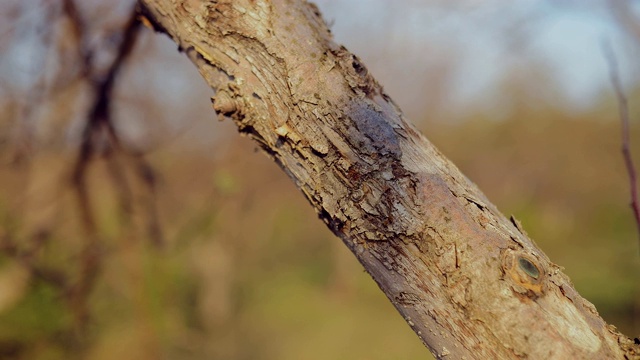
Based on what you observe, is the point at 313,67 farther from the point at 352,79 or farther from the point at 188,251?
the point at 188,251

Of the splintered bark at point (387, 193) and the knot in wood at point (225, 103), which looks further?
the knot in wood at point (225, 103)

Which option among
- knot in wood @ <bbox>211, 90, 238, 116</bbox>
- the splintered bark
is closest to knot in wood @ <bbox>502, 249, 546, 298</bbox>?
the splintered bark

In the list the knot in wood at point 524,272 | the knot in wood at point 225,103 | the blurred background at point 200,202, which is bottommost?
the knot in wood at point 524,272

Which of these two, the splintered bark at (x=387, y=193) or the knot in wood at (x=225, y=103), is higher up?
the knot in wood at (x=225, y=103)

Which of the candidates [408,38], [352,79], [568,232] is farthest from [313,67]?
[568,232]

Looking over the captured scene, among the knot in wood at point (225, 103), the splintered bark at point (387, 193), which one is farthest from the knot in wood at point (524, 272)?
the knot in wood at point (225, 103)

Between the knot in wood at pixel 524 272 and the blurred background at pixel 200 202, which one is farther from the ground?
the blurred background at pixel 200 202

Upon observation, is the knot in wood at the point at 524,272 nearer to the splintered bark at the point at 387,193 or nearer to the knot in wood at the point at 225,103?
the splintered bark at the point at 387,193

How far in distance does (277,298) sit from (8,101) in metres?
2.97

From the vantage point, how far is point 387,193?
0.55m

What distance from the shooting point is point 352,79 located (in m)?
0.61

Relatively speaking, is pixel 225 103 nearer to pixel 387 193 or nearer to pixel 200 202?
pixel 387 193

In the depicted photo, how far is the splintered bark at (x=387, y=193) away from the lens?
1.65 feet

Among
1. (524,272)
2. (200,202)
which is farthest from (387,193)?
(200,202)
